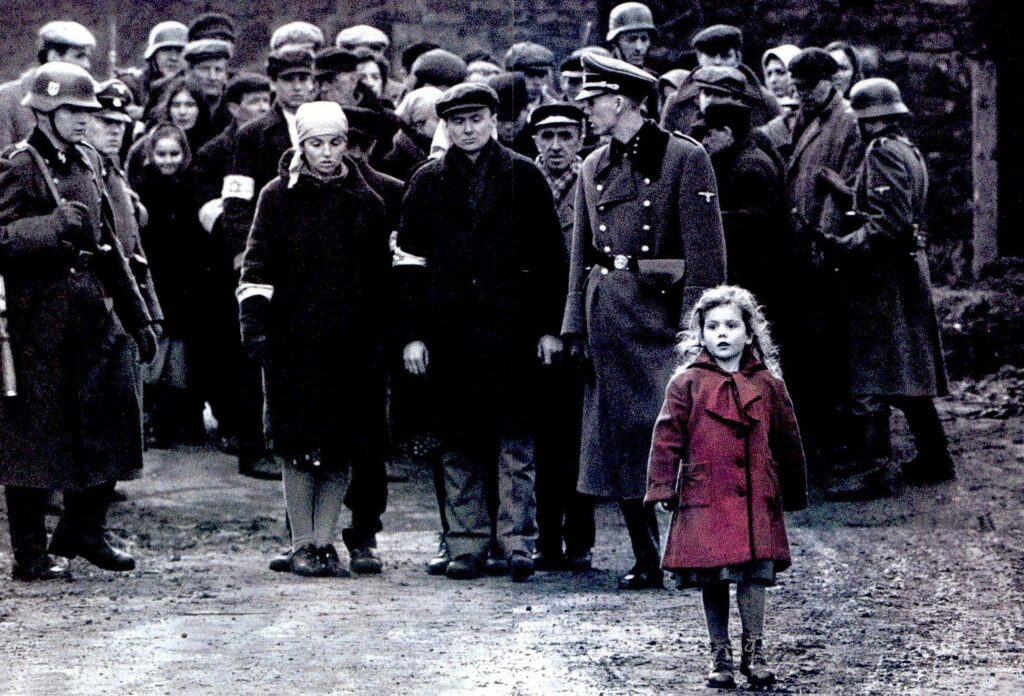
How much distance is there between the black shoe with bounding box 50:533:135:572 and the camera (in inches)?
357

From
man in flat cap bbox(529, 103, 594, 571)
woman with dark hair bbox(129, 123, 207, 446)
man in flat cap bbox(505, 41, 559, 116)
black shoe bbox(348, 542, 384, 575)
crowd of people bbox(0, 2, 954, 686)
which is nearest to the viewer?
crowd of people bbox(0, 2, 954, 686)

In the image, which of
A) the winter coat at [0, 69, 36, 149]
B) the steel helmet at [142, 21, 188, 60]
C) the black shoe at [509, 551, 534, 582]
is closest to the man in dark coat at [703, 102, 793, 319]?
the black shoe at [509, 551, 534, 582]

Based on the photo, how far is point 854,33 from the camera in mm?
16656

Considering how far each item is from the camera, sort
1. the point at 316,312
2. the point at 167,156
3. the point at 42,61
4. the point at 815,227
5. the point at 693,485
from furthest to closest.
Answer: the point at 42,61
the point at 167,156
the point at 815,227
the point at 316,312
the point at 693,485

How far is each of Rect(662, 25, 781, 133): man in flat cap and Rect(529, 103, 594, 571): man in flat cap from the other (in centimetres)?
147

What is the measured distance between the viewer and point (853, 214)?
11.2m

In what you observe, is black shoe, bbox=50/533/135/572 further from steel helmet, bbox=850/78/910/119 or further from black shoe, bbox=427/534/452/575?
steel helmet, bbox=850/78/910/119

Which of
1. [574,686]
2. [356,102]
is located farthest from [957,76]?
[574,686]

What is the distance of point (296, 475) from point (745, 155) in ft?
10.1

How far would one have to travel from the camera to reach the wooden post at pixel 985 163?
1711 cm

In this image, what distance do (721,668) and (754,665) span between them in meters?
0.11

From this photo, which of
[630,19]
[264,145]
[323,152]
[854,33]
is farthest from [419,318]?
[854,33]

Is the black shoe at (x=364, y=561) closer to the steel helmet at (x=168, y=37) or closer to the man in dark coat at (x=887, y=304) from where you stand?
the man in dark coat at (x=887, y=304)

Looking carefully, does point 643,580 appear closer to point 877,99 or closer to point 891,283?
point 891,283
